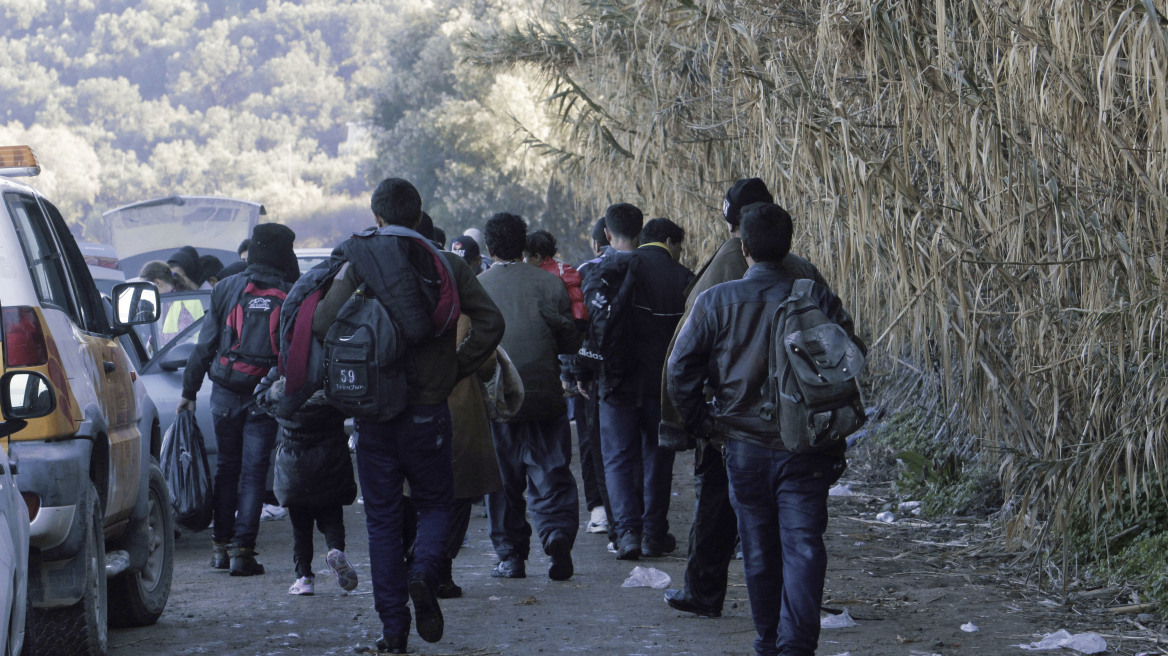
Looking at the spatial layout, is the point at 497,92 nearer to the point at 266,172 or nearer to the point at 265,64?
the point at 266,172

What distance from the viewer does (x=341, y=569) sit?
6270 millimetres

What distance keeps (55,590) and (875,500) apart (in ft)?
20.7

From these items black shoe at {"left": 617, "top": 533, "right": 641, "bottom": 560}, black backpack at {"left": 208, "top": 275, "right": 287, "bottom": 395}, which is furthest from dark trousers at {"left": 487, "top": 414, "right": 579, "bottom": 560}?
black backpack at {"left": 208, "top": 275, "right": 287, "bottom": 395}

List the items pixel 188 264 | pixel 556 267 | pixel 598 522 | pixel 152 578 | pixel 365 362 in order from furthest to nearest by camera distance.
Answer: pixel 188 264 < pixel 598 522 < pixel 556 267 < pixel 152 578 < pixel 365 362

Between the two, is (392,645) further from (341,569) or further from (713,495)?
(713,495)

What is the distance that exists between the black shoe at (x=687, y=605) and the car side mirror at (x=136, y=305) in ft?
8.74

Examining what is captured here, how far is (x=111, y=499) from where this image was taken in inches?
217

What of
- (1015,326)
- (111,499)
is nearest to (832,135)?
(1015,326)

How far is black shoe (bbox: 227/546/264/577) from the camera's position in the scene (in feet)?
24.7

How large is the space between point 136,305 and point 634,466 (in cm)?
293

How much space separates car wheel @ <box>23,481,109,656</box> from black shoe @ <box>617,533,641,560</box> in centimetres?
324

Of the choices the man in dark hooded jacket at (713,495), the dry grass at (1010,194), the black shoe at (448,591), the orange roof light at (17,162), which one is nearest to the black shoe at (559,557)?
the black shoe at (448,591)

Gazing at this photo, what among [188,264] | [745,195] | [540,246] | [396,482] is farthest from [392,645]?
[188,264]

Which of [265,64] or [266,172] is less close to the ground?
[265,64]
